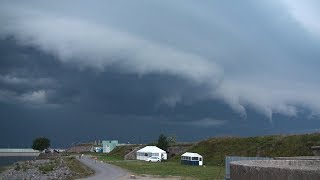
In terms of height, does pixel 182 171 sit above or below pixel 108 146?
below

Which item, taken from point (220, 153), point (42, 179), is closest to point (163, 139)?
point (220, 153)

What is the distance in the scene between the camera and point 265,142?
3312 inches

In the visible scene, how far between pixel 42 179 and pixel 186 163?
2722 cm

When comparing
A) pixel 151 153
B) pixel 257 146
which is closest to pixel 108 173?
pixel 257 146

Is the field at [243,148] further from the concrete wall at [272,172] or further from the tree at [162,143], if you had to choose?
the concrete wall at [272,172]

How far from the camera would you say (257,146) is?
8369 cm

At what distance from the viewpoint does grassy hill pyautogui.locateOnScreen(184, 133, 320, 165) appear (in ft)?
246

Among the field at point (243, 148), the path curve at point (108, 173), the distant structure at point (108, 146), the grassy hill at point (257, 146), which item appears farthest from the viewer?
the distant structure at point (108, 146)

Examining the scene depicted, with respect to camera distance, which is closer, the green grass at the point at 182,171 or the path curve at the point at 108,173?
the green grass at the point at 182,171

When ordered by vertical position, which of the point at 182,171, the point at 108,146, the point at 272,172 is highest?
the point at 108,146

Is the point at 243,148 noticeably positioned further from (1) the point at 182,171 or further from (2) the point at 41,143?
(2) the point at 41,143

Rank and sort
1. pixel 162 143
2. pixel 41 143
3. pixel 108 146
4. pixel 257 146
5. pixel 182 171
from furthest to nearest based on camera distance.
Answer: pixel 41 143 → pixel 108 146 → pixel 162 143 → pixel 257 146 → pixel 182 171

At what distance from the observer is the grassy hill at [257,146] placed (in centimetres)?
7488

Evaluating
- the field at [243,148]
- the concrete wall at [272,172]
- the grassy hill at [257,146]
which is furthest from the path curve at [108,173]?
the concrete wall at [272,172]
